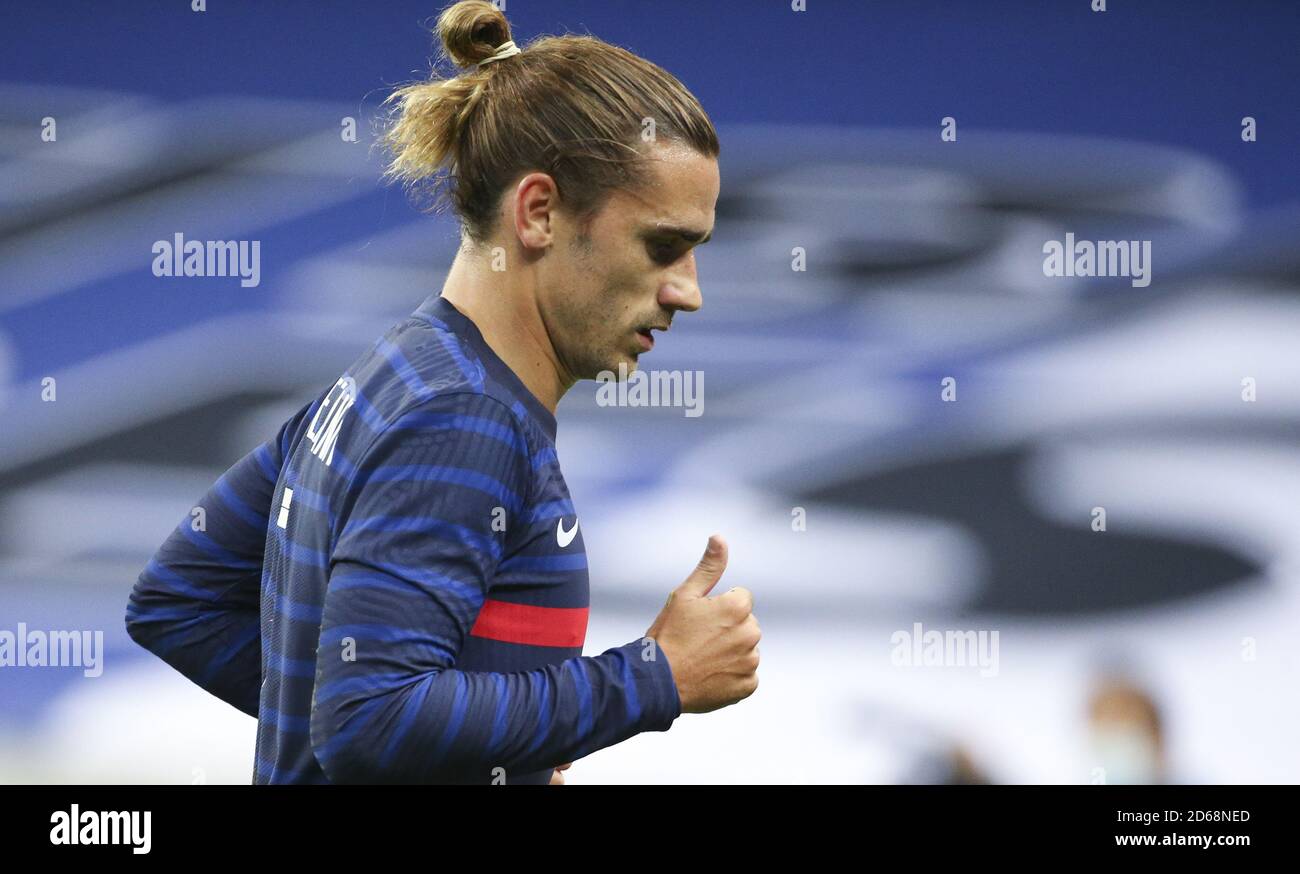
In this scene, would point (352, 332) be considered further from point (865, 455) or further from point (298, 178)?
point (865, 455)

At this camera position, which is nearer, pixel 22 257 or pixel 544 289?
pixel 544 289

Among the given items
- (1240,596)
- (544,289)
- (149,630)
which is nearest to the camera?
(544,289)

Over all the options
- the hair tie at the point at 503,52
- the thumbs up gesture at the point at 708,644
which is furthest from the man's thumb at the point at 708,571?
the hair tie at the point at 503,52

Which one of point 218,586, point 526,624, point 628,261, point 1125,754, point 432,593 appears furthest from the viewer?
point 1125,754

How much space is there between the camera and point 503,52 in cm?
127

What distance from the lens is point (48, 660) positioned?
2.99 m

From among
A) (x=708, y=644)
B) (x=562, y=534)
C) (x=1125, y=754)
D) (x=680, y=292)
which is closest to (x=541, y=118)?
(x=680, y=292)

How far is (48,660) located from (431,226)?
1322mm

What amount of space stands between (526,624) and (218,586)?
1.30ft

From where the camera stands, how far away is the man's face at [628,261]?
1160 millimetres

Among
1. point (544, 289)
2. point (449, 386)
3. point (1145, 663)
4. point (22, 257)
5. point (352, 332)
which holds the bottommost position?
point (1145, 663)

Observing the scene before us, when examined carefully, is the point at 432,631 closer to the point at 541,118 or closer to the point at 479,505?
the point at 479,505

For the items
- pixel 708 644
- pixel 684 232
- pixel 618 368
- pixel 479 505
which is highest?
pixel 684 232

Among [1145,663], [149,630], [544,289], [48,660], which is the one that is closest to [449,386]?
[544,289]
